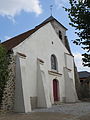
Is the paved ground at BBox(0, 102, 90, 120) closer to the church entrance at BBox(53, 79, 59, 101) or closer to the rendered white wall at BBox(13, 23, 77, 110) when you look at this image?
the rendered white wall at BBox(13, 23, 77, 110)

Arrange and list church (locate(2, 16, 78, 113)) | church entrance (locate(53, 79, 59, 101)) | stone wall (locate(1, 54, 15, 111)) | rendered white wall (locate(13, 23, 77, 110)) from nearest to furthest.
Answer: stone wall (locate(1, 54, 15, 111)) < church (locate(2, 16, 78, 113)) < rendered white wall (locate(13, 23, 77, 110)) < church entrance (locate(53, 79, 59, 101))

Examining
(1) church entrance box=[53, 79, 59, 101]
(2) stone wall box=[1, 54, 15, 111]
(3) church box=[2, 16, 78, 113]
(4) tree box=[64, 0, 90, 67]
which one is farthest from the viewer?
(1) church entrance box=[53, 79, 59, 101]

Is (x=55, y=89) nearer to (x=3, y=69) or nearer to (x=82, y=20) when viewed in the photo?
(x=3, y=69)

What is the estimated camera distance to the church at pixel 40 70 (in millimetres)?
13189

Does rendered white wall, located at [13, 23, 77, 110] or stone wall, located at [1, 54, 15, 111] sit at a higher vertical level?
rendered white wall, located at [13, 23, 77, 110]

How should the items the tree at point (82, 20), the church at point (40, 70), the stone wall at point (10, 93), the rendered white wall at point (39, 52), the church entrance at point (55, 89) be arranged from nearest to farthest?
the tree at point (82, 20) → the stone wall at point (10, 93) → the church at point (40, 70) → the rendered white wall at point (39, 52) → the church entrance at point (55, 89)

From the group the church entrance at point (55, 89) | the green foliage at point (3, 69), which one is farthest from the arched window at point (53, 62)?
the green foliage at point (3, 69)

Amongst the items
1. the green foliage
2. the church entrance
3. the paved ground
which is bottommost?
the paved ground

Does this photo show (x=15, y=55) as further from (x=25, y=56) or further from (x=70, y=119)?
(x=70, y=119)

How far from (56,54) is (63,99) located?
503cm

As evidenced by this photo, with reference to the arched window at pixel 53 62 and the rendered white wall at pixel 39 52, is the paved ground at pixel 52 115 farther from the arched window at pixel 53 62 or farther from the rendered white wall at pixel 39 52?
the arched window at pixel 53 62

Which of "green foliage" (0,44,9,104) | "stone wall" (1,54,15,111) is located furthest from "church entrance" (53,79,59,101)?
"green foliage" (0,44,9,104)

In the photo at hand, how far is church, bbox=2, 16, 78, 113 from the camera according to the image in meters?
13.2

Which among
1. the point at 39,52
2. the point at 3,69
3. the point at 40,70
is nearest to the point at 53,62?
the point at 39,52
